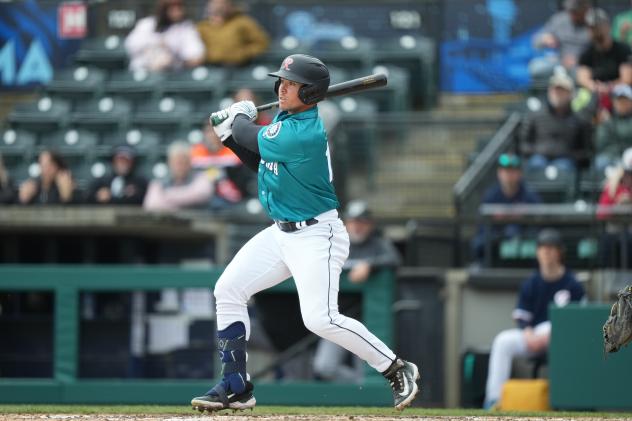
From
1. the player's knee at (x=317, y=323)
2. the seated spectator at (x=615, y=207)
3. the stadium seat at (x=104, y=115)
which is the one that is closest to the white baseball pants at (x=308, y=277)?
the player's knee at (x=317, y=323)

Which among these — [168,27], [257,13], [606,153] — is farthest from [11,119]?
[606,153]

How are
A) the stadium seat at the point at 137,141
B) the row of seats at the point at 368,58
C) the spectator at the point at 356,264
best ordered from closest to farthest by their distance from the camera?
the spectator at the point at 356,264
the stadium seat at the point at 137,141
the row of seats at the point at 368,58

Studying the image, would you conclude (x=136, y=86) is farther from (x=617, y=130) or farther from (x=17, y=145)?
(x=617, y=130)

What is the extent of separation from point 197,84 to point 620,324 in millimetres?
7111

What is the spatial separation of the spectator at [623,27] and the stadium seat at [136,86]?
4237 millimetres

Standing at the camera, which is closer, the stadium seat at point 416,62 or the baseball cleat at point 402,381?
the baseball cleat at point 402,381

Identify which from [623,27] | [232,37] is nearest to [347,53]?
[232,37]

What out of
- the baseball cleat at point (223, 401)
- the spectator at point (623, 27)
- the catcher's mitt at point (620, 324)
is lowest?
the baseball cleat at point (223, 401)

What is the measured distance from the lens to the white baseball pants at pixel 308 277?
21.2 feet

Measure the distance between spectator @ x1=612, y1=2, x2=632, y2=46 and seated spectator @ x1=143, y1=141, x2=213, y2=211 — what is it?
4.09 m

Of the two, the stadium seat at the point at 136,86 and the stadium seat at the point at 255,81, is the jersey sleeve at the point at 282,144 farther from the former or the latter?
the stadium seat at the point at 136,86

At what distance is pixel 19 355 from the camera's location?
31.9 feet

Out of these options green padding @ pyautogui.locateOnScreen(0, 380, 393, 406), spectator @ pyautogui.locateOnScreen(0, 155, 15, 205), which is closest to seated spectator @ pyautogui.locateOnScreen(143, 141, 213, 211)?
spectator @ pyautogui.locateOnScreen(0, 155, 15, 205)

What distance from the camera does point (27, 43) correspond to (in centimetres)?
1445
